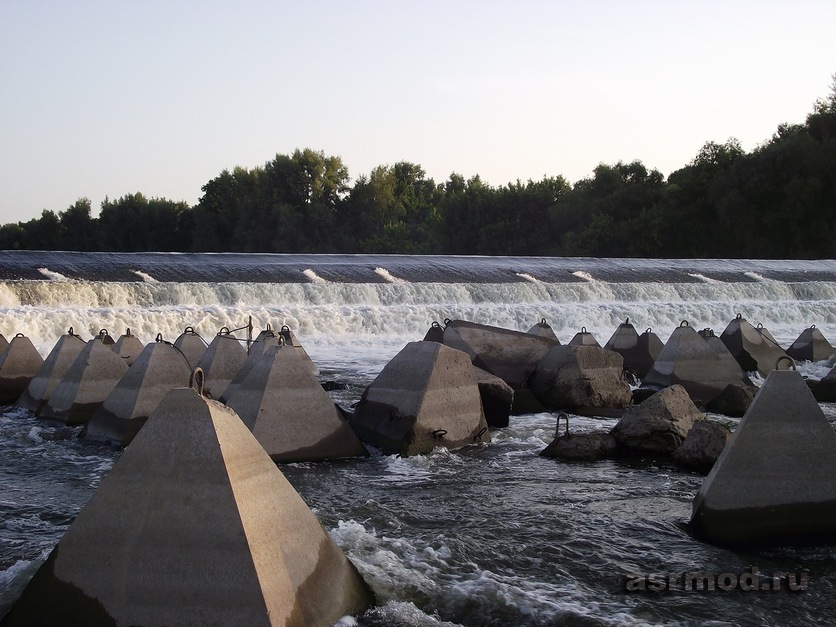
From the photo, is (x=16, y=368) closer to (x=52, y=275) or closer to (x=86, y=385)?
(x=86, y=385)

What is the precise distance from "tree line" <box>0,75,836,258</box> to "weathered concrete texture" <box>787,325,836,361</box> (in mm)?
35830

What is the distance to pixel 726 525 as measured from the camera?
690 cm

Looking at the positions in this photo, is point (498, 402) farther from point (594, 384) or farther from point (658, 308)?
point (658, 308)

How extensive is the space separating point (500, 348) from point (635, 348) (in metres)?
4.63

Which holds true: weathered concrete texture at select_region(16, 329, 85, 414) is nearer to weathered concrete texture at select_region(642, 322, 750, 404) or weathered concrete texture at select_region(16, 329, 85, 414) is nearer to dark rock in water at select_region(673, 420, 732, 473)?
dark rock in water at select_region(673, 420, 732, 473)

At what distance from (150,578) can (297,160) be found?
75.4m

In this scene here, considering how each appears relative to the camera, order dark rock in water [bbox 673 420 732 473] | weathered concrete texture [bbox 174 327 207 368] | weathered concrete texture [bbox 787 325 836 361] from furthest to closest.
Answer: weathered concrete texture [bbox 787 325 836 361] < weathered concrete texture [bbox 174 327 207 368] < dark rock in water [bbox 673 420 732 473]

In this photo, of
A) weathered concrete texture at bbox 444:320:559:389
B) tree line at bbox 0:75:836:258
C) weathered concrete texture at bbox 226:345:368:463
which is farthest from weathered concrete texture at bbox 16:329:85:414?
tree line at bbox 0:75:836:258

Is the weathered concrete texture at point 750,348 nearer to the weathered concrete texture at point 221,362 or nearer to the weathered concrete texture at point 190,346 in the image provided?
the weathered concrete texture at point 221,362

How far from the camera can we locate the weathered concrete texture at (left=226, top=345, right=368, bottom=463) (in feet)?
30.8

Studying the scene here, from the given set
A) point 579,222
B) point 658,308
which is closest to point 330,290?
point 658,308

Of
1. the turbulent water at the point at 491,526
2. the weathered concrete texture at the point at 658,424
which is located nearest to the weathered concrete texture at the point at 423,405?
the turbulent water at the point at 491,526

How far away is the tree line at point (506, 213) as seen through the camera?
5566 cm

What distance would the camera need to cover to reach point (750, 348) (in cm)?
1833
